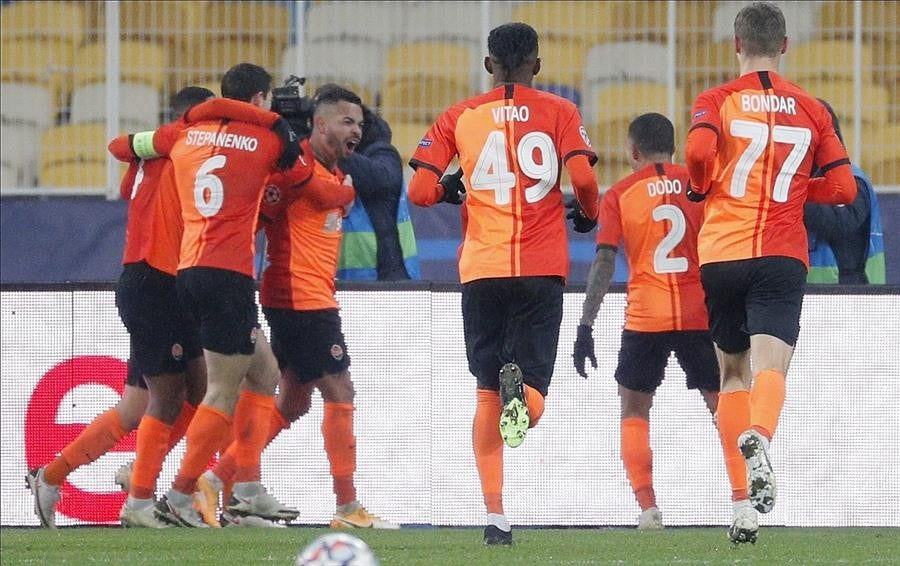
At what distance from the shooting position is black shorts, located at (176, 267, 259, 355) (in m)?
7.80

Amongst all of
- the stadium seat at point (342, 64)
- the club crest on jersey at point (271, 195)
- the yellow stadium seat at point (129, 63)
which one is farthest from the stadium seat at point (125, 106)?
the club crest on jersey at point (271, 195)

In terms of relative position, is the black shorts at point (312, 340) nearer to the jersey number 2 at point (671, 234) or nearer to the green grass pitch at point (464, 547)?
the green grass pitch at point (464, 547)

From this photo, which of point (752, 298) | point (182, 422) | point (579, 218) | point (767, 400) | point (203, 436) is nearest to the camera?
point (767, 400)

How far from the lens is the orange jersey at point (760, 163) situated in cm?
667

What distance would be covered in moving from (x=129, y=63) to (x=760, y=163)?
551cm

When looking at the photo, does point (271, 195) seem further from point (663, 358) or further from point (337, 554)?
point (337, 554)

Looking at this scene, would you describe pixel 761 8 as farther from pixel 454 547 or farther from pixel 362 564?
pixel 362 564

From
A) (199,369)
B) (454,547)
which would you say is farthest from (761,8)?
(199,369)

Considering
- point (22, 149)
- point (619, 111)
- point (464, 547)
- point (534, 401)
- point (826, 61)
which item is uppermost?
point (826, 61)

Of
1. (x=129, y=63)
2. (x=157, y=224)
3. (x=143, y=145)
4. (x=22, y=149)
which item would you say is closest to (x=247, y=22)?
(x=129, y=63)

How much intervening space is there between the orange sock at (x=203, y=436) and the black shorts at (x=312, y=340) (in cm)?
61

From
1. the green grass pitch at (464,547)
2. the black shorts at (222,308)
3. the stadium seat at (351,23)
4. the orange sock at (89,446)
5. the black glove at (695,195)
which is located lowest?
the green grass pitch at (464,547)

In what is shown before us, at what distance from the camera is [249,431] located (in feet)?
27.9

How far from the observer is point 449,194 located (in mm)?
6922
